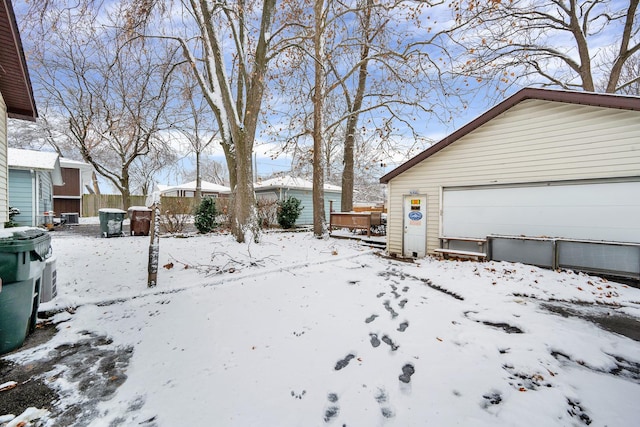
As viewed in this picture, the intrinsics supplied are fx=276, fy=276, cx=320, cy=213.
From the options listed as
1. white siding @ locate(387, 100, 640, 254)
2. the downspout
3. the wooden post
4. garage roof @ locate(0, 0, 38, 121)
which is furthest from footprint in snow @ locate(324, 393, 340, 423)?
the downspout

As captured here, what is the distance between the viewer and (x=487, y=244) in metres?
7.15

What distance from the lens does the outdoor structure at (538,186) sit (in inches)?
225

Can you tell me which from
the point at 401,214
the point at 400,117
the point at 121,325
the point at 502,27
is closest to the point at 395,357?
the point at 121,325

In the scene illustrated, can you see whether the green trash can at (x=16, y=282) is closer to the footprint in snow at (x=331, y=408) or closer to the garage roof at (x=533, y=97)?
the footprint in snow at (x=331, y=408)

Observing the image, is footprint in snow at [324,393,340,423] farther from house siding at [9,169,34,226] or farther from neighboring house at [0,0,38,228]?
house siding at [9,169,34,226]

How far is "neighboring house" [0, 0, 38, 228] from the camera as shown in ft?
14.2

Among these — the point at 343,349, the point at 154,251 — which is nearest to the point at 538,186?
the point at 343,349

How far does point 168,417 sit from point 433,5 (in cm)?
1195

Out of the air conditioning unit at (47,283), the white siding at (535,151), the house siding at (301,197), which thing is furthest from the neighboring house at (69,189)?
the white siding at (535,151)

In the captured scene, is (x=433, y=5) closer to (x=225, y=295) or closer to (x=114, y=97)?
(x=225, y=295)

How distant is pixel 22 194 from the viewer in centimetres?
1212

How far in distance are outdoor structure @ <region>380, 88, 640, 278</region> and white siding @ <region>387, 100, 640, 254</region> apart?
19 mm

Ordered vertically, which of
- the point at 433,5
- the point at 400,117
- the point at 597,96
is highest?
the point at 433,5

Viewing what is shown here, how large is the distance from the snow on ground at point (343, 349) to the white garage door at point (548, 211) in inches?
53.7
